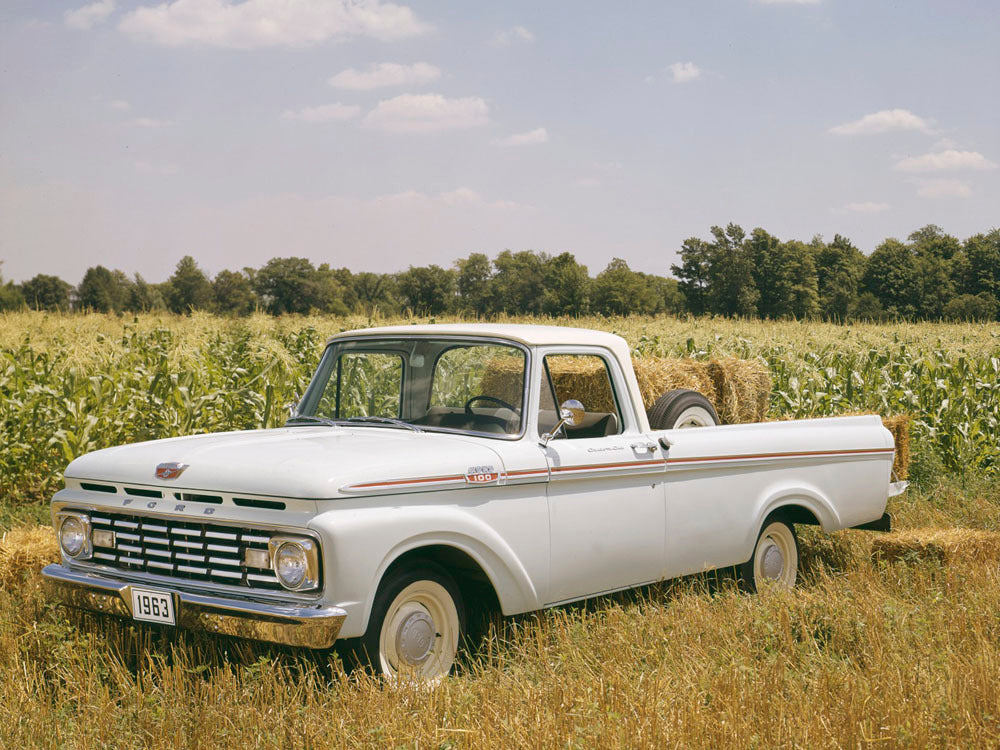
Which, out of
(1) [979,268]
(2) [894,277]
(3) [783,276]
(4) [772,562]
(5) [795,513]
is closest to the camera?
(4) [772,562]

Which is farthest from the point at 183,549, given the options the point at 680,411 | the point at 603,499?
the point at 680,411

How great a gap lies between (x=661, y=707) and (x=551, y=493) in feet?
5.27

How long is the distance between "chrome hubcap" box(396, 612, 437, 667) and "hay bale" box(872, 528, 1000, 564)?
4183 mm

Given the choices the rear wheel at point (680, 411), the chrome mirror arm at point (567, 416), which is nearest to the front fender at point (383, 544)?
the chrome mirror arm at point (567, 416)

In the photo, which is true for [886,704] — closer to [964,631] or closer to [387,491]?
[964,631]

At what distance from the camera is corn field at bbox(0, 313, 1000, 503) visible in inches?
407

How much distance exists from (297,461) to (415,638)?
103 cm

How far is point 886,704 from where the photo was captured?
13.6ft

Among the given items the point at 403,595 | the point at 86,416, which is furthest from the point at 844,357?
the point at 403,595

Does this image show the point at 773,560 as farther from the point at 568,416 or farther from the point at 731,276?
the point at 731,276

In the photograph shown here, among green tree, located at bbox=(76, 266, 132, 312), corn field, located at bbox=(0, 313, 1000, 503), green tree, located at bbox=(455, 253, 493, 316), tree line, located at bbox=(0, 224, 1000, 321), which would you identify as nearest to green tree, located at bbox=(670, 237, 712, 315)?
tree line, located at bbox=(0, 224, 1000, 321)

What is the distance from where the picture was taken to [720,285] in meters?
93.3

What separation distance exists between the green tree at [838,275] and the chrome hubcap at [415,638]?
3412 inches

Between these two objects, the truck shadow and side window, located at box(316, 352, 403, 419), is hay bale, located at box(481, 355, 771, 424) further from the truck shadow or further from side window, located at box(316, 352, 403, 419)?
the truck shadow
